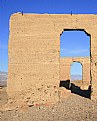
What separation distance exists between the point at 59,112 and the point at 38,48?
3768 mm

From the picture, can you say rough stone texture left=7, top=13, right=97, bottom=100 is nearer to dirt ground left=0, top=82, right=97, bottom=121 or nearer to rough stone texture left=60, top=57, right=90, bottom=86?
dirt ground left=0, top=82, right=97, bottom=121

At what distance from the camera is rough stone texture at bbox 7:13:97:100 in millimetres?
13875

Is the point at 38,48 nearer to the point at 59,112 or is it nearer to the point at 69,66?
the point at 59,112

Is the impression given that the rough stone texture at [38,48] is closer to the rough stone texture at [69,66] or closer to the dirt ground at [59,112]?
the dirt ground at [59,112]

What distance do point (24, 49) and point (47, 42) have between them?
1224 mm

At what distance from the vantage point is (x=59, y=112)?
461 inches

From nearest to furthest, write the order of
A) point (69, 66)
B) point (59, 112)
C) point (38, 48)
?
point (59, 112), point (38, 48), point (69, 66)

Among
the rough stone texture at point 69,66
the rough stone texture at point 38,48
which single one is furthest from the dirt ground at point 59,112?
the rough stone texture at point 69,66

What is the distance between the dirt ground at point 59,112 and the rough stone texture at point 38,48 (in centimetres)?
100

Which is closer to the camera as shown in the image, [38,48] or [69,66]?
[38,48]

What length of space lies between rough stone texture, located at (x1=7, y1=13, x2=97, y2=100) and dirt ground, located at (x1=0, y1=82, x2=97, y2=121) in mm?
1000

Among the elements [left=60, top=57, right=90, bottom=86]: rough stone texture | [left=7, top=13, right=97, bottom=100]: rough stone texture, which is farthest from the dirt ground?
[left=60, top=57, right=90, bottom=86]: rough stone texture

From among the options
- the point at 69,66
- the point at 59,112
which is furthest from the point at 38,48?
the point at 69,66

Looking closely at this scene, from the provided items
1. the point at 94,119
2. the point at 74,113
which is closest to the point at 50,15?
the point at 74,113
